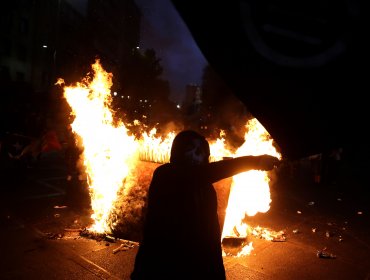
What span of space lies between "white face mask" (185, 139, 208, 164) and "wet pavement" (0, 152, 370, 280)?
3.28 meters

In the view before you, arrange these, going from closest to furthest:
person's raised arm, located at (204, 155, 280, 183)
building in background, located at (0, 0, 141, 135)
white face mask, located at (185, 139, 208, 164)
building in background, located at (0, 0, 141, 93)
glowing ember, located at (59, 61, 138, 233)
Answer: person's raised arm, located at (204, 155, 280, 183), white face mask, located at (185, 139, 208, 164), glowing ember, located at (59, 61, 138, 233), building in background, located at (0, 0, 141, 135), building in background, located at (0, 0, 141, 93)

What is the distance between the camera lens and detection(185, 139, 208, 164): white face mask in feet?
8.67

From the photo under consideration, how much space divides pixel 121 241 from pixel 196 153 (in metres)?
4.48

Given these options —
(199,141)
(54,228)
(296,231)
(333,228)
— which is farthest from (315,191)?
(199,141)

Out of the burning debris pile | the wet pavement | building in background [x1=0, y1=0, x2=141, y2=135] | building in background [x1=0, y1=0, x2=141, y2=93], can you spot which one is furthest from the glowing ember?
building in background [x1=0, y1=0, x2=141, y2=93]

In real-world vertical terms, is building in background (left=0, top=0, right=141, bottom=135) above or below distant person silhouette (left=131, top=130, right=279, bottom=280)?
above

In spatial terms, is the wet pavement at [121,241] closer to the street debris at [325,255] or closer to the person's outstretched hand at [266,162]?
the street debris at [325,255]

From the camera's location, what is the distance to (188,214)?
2592mm

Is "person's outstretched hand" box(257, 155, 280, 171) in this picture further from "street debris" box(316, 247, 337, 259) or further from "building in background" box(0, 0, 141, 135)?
"building in background" box(0, 0, 141, 135)

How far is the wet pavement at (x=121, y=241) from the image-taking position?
214 inches

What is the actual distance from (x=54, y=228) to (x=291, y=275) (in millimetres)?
4817

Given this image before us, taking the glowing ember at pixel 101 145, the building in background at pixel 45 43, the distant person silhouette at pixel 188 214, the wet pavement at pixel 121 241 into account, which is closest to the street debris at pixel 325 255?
the wet pavement at pixel 121 241

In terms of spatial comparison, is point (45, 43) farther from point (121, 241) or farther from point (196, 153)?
point (196, 153)

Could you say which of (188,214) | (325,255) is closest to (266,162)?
(188,214)
